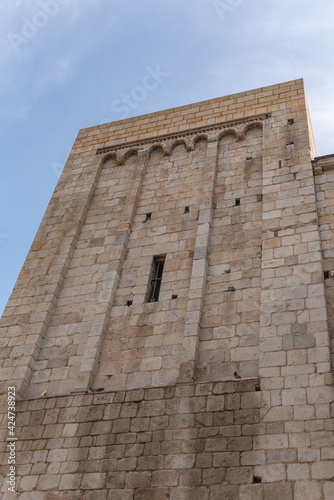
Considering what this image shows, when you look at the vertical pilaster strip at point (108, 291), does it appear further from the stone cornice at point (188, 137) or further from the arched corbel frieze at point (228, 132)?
the arched corbel frieze at point (228, 132)

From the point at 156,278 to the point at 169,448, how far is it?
3.71 meters

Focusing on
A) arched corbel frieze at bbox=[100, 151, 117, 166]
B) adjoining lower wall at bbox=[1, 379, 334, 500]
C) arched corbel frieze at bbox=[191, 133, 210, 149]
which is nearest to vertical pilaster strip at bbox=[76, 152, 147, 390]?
adjoining lower wall at bbox=[1, 379, 334, 500]

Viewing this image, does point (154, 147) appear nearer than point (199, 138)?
No

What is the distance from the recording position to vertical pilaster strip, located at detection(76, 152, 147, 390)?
31.5ft

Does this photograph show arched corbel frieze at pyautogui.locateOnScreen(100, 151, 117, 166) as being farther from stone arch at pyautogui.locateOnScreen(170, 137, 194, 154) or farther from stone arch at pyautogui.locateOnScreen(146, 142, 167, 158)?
stone arch at pyautogui.locateOnScreen(170, 137, 194, 154)

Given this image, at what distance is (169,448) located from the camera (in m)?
8.00

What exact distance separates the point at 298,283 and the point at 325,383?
1.94 metres

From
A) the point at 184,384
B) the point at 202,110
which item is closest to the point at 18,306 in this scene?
the point at 184,384

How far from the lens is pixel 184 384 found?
869cm

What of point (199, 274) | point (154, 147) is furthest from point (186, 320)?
point (154, 147)

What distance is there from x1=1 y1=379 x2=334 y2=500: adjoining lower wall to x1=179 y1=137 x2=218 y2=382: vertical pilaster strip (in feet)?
1.61

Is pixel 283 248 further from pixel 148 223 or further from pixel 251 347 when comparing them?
pixel 148 223

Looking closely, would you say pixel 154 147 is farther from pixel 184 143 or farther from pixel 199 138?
pixel 199 138

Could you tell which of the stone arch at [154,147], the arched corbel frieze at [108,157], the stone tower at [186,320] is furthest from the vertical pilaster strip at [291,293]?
the arched corbel frieze at [108,157]
